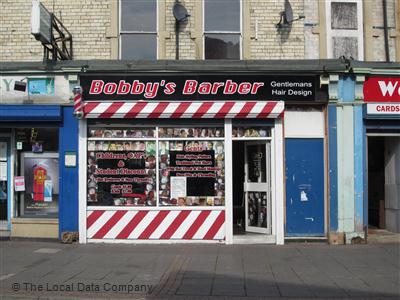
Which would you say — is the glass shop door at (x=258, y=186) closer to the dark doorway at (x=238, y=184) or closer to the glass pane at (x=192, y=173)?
the dark doorway at (x=238, y=184)

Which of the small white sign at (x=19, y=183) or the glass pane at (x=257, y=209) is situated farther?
the small white sign at (x=19, y=183)

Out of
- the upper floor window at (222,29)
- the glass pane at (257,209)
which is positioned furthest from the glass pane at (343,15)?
the glass pane at (257,209)

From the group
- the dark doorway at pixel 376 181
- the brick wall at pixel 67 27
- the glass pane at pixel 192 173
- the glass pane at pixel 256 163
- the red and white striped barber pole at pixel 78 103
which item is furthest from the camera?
the dark doorway at pixel 376 181

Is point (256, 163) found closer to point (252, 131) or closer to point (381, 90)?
point (252, 131)

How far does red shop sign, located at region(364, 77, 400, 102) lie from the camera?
12.0 metres

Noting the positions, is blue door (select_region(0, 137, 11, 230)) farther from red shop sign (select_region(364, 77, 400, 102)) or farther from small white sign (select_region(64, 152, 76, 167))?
red shop sign (select_region(364, 77, 400, 102))

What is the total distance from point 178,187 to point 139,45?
370cm

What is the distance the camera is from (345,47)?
12.8 meters

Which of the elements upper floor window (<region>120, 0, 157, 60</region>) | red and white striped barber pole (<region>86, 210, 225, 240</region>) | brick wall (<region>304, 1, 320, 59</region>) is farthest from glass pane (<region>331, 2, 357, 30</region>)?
red and white striped barber pole (<region>86, 210, 225, 240</region>)

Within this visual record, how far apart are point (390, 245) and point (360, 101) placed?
336 centimetres

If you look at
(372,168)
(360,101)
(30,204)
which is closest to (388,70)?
(360,101)

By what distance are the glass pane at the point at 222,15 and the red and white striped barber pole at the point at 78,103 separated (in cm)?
352

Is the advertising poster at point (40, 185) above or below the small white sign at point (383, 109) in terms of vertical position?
below

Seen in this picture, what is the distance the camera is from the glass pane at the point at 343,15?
42.0 feet
